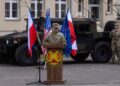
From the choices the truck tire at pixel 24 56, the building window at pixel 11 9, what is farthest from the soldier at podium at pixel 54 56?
the building window at pixel 11 9

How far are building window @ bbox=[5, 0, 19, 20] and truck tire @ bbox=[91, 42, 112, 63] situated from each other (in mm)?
21923

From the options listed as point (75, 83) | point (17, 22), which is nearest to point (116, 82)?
point (75, 83)

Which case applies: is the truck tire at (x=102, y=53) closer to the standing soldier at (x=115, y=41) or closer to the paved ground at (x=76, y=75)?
the standing soldier at (x=115, y=41)

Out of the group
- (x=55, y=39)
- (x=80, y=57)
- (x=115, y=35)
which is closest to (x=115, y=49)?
(x=115, y=35)

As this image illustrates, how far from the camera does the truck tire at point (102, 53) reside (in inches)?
912

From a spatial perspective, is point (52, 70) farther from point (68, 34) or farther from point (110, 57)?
point (110, 57)

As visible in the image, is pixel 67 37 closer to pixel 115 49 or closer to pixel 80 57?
pixel 115 49

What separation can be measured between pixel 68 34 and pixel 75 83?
1.64 m

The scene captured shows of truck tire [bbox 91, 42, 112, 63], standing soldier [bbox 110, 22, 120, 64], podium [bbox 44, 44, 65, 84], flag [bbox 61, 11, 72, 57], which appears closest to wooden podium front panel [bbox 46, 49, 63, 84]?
podium [bbox 44, 44, 65, 84]

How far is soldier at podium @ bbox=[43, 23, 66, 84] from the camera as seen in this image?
50.8 feet

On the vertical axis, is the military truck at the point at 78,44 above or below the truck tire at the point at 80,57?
above

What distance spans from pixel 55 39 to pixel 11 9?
29483mm

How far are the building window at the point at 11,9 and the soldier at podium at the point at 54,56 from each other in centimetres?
2919

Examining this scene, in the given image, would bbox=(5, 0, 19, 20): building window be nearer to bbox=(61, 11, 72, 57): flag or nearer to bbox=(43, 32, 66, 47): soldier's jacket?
bbox=(61, 11, 72, 57): flag
